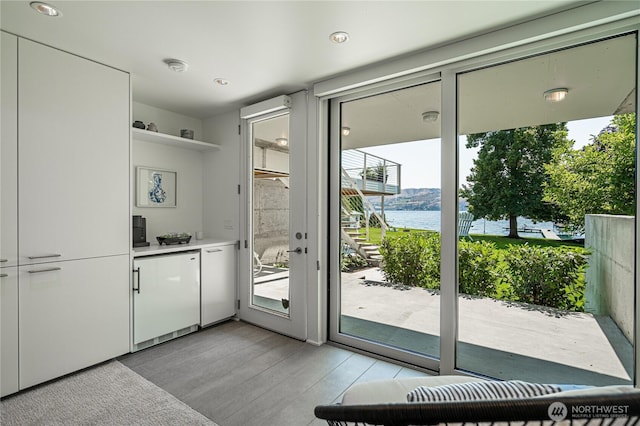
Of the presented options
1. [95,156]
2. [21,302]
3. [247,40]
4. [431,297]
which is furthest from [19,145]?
[431,297]

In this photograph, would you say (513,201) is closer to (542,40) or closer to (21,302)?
(542,40)

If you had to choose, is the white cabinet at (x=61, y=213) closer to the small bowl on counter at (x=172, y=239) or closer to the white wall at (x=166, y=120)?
the small bowl on counter at (x=172, y=239)

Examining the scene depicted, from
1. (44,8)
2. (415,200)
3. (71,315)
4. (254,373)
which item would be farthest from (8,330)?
(415,200)

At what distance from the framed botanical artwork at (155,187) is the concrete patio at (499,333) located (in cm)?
234

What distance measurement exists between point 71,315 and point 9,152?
1.27 metres

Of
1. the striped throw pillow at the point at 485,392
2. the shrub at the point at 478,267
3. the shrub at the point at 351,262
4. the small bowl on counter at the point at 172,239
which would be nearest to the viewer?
the striped throw pillow at the point at 485,392

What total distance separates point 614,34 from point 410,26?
3.94ft

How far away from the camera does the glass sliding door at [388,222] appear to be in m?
2.60

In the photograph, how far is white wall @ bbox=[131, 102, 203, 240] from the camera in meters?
3.49

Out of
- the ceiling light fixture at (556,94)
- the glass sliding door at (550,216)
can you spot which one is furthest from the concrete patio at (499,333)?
the ceiling light fixture at (556,94)

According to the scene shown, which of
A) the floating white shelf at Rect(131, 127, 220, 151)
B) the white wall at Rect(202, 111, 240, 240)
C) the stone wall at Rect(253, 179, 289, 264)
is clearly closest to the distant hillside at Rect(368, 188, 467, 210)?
the stone wall at Rect(253, 179, 289, 264)

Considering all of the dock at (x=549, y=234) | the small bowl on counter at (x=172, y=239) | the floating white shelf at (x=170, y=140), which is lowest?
the small bowl on counter at (x=172, y=239)

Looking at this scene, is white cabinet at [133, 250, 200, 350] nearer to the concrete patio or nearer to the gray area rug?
the gray area rug

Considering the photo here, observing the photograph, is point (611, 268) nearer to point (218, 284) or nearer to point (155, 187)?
point (218, 284)
